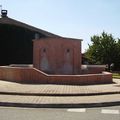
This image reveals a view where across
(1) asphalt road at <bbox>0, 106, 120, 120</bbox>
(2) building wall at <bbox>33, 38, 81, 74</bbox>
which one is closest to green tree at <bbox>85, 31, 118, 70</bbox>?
(2) building wall at <bbox>33, 38, 81, 74</bbox>

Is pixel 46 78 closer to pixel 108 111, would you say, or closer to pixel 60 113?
pixel 108 111

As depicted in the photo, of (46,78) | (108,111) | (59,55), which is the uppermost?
(59,55)

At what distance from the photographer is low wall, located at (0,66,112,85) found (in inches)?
810

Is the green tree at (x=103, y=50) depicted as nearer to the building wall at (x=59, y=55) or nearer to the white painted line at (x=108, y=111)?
the building wall at (x=59, y=55)

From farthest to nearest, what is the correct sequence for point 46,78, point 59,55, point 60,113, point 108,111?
point 59,55 → point 46,78 → point 108,111 → point 60,113

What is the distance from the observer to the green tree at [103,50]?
177 feet

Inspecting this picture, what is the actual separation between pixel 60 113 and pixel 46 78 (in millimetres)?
9143

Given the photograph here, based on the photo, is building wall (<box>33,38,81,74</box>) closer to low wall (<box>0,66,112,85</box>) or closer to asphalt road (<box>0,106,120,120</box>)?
low wall (<box>0,66,112,85</box>)

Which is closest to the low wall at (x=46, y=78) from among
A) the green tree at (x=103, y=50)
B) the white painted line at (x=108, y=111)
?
the white painted line at (x=108, y=111)

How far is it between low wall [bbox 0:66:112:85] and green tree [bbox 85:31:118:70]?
103ft

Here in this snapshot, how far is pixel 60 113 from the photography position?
11.6 meters

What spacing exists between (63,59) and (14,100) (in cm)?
1216

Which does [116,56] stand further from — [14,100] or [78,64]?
[14,100]

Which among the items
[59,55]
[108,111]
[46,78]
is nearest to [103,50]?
[59,55]
